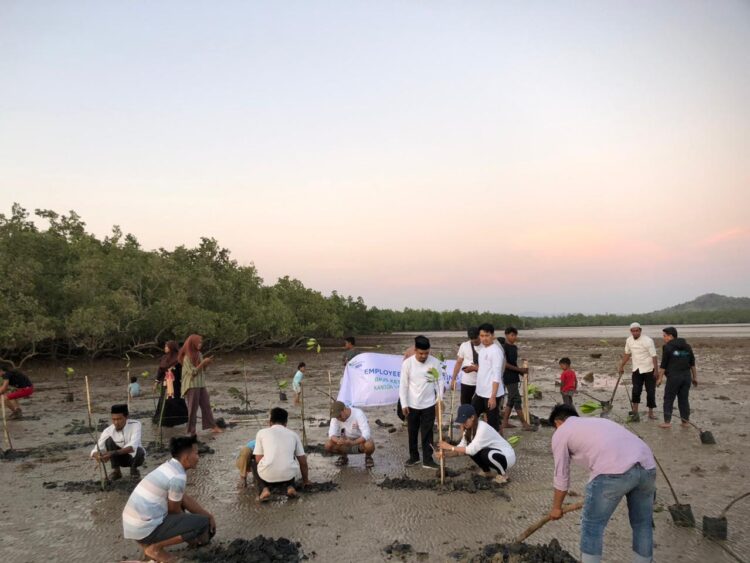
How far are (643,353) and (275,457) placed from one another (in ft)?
24.3

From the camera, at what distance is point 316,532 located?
5230mm

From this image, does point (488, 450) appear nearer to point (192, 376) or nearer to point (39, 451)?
point (192, 376)

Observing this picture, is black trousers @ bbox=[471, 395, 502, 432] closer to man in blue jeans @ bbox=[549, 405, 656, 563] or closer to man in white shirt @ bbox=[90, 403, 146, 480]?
man in blue jeans @ bbox=[549, 405, 656, 563]

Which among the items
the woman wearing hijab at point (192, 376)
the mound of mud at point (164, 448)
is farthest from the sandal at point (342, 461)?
the woman wearing hijab at point (192, 376)

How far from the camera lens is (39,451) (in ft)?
29.2

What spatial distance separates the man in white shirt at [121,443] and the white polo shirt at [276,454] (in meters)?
2.02

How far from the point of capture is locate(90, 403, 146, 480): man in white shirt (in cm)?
679

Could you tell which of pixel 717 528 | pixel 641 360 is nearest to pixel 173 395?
pixel 717 528

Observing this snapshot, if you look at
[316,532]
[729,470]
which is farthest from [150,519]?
[729,470]

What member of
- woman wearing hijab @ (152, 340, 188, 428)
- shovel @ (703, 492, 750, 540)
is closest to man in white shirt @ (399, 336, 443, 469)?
shovel @ (703, 492, 750, 540)

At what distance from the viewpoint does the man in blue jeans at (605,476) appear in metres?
3.80

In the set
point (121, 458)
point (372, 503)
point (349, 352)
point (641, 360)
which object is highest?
point (349, 352)

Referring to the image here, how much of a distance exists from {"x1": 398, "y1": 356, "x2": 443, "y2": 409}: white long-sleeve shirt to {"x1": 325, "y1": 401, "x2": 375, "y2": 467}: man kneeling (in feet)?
2.49

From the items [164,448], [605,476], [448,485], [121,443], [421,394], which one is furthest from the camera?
[164,448]
